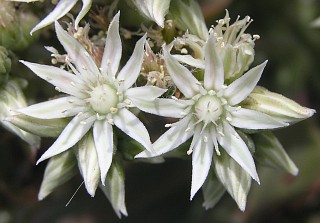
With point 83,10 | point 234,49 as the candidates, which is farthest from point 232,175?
point 83,10

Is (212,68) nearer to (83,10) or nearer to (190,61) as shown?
(190,61)

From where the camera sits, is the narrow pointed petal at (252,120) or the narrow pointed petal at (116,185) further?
the narrow pointed petal at (116,185)

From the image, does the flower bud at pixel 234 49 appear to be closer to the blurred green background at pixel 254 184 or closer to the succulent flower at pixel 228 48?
the succulent flower at pixel 228 48

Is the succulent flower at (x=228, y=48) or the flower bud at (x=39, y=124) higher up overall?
the succulent flower at (x=228, y=48)

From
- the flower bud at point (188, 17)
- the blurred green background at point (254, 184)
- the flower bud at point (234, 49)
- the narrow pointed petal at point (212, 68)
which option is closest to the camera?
the narrow pointed petal at point (212, 68)

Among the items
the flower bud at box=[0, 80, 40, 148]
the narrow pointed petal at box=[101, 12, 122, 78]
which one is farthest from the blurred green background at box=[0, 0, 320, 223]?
the narrow pointed petal at box=[101, 12, 122, 78]

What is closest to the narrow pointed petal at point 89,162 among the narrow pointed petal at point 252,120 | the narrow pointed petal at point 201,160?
the narrow pointed petal at point 201,160

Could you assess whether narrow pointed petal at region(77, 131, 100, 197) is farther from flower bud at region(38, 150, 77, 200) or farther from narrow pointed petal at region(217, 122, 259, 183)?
narrow pointed petal at region(217, 122, 259, 183)
